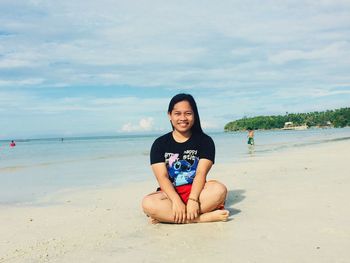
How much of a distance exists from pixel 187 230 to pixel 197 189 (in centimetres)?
49

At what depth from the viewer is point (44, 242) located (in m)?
3.79

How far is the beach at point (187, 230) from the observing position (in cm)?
324

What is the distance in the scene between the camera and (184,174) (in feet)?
15.1

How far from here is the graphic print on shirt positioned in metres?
4.55

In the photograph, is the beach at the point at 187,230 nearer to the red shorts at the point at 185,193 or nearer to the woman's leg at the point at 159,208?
the woman's leg at the point at 159,208

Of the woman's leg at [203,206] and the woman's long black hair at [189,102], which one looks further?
the woman's long black hair at [189,102]

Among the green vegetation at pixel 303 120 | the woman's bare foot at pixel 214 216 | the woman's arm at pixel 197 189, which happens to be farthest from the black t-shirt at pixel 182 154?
the green vegetation at pixel 303 120

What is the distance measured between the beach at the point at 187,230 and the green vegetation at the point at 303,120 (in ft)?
406

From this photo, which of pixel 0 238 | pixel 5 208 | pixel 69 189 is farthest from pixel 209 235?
pixel 69 189

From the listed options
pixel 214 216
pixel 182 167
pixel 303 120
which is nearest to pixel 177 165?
pixel 182 167

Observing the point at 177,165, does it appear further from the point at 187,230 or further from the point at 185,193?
the point at 187,230

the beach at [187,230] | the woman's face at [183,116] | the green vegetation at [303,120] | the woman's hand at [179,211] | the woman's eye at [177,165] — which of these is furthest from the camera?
the green vegetation at [303,120]

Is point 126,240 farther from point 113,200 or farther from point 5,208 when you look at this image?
point 5,208

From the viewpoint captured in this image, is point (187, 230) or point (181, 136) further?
point (181, 136)
